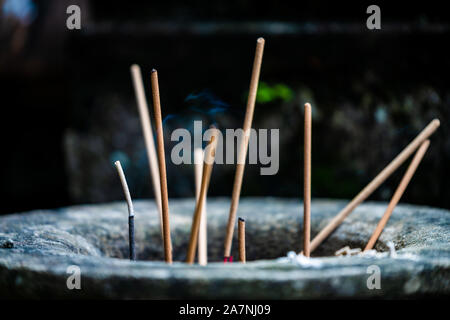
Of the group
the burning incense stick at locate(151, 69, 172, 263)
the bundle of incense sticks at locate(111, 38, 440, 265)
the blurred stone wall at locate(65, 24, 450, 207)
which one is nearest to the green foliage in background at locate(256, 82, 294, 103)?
the blurred stone wall at locate(65, 24, 450, 207)

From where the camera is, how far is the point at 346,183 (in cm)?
237

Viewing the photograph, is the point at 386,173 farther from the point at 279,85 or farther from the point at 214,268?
the point at 279,85

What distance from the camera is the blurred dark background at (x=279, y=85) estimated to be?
2.35 meters

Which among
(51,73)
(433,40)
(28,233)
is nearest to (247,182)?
(433,40)

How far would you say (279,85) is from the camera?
2.40 metres

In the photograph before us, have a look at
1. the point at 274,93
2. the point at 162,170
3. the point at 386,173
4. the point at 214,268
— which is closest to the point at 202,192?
the point at 162,170

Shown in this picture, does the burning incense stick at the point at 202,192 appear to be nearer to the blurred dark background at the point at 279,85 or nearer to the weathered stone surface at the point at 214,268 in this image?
the weathered stone surface at the point at 214,268

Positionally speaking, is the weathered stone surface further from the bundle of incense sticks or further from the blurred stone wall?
the blurred stone wall

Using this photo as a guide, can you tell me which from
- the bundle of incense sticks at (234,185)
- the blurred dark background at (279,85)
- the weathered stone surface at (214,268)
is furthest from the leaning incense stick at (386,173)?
the blurred dark background at (279,85)

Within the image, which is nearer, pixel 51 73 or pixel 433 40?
pixel 433 40

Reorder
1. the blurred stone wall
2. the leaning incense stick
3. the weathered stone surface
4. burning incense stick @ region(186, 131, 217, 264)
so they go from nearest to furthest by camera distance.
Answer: the weathered stone surface → burning incense stick @ region(186, 131, 217, 264) → the leaning incense stick → the blurred stone wall

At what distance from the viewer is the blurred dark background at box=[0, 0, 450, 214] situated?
7.70ft

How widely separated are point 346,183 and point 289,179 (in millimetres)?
293

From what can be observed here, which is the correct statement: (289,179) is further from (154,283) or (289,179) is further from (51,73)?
(51,73)
